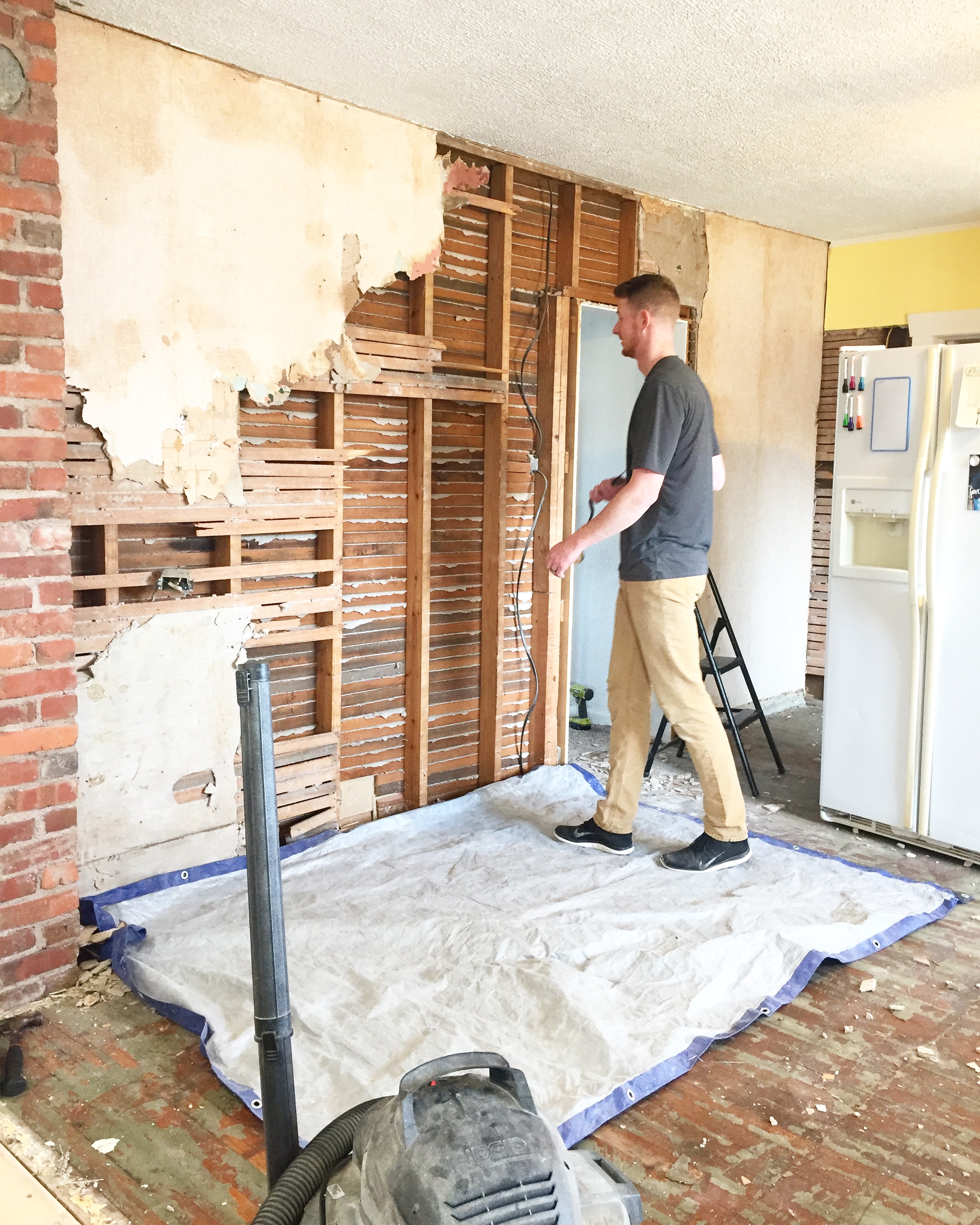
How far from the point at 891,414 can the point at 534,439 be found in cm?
124

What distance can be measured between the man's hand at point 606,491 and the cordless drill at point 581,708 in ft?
5.60

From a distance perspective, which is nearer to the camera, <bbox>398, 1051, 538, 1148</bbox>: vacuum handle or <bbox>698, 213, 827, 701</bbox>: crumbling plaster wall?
<bbox>398, 1051, 538, 1148</bbox>: vacuum handle

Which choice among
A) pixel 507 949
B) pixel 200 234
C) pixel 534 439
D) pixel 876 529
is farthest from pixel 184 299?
pixel 876 529

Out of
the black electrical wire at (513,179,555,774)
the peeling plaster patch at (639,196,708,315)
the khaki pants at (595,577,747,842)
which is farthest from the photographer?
the peeling plaster patch at (639,196,708,315)

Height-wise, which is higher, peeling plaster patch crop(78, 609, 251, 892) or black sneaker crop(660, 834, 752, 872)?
peeling plaster patch crop(78, 609, 251, 892)

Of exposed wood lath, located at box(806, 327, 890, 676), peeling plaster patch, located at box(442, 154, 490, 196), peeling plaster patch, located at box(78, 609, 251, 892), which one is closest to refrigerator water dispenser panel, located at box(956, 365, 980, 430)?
peeling plaster patch, located at box(442, 154, 490, 196)

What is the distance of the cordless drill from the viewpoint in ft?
15.8

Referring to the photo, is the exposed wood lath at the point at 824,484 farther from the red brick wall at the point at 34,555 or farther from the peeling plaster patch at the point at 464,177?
the red brick wall at the point at 34,555

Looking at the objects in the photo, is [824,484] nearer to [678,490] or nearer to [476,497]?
[476,497]

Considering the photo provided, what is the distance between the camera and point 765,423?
4.92 meters

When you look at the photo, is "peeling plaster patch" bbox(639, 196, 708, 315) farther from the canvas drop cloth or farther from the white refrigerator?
the canvas drop cloth

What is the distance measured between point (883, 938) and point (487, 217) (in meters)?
2.61

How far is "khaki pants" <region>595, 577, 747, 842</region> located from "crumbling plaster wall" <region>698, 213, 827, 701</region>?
172 centimetres

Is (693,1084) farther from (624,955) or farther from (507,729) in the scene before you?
(507,729)
